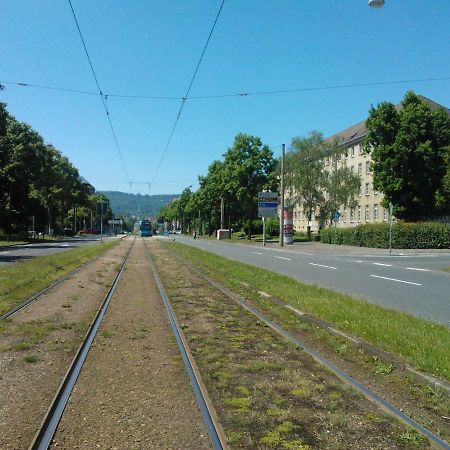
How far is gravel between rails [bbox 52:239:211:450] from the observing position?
162 inches

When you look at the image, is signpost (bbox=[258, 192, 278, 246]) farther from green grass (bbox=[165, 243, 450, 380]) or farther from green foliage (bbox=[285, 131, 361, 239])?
green grass (bbox=[165, 243, 450, 380])

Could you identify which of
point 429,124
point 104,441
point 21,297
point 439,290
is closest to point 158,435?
point 104,441

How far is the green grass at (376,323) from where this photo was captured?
250 inches

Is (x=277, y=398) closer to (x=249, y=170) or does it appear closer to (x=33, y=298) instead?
(x=33, y=298)

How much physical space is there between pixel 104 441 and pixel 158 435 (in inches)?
16.5

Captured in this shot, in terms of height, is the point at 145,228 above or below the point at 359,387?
above

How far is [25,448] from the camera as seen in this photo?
395 cm

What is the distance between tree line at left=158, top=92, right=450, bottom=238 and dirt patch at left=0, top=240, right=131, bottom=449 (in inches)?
1576

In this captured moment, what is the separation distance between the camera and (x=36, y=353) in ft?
22.9

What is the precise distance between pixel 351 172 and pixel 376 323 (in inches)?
2221

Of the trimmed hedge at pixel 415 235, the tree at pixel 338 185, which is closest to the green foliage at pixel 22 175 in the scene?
the trimmed hedge at pixel 415 235

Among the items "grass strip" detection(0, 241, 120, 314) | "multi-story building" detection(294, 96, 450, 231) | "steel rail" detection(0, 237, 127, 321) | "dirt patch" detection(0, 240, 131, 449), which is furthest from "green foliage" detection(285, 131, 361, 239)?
"dirt patch" detection(0, 240, 131, 449)

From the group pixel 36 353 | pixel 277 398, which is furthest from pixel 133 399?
pixel 36 353

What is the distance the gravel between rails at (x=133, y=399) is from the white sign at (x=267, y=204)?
4470 centimetres
